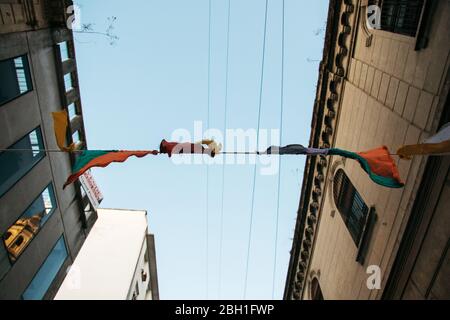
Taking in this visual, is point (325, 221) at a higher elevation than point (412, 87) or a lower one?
lower

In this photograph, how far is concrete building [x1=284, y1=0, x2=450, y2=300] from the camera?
1038 centimetres

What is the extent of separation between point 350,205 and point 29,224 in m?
14.3

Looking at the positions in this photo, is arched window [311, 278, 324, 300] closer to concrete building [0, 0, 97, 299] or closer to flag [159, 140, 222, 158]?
concrete building [0, 0, 97, 299]

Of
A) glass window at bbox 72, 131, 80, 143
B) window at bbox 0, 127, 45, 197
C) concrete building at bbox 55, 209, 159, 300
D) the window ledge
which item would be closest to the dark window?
the window ledge

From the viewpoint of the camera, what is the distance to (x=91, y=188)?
21.1m

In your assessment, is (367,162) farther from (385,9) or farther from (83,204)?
(83,204)

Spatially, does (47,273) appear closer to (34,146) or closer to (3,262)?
(3,262)

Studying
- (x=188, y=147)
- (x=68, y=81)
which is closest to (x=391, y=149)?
(x=188, y=147)

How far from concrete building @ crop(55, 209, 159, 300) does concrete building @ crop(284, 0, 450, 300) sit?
1823 centimetres

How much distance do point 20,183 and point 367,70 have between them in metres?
14.7

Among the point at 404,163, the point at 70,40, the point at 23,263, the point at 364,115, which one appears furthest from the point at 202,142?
the point at 70,40

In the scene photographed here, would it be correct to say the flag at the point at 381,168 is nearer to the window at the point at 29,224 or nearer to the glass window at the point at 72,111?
the window at the point at 29,224

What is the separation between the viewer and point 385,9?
1358 cm

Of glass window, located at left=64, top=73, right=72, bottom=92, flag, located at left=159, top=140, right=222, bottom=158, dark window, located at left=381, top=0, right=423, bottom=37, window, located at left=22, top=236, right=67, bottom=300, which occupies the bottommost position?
window, located at left=22, top=236, right=67, bottom=300
